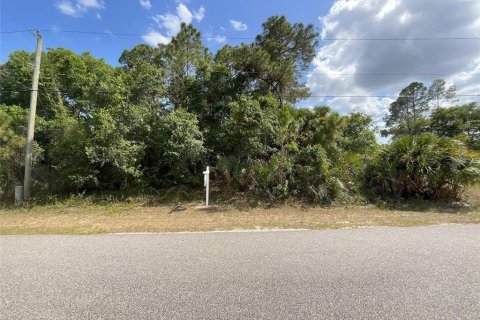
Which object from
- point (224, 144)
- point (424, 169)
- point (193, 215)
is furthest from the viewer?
Answer: point (224, 144)

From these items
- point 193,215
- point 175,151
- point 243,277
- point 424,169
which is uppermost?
point 175,151

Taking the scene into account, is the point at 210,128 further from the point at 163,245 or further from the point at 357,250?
the point at 357,250

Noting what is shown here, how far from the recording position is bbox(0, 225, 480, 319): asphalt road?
2.74 meters

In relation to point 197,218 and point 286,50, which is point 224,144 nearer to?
Answer: point 197,218

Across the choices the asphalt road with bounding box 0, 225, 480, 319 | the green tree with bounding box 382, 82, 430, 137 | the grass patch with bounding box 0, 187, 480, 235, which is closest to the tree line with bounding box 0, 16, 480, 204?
the grass patch with bounding box 0, 187, 480, 235

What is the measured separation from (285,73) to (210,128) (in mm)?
5073

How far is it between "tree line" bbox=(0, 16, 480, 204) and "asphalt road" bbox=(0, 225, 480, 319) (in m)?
5.08

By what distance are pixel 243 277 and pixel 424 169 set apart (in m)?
9.21

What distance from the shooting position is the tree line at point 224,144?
10227mm

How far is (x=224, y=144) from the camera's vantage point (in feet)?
39.4

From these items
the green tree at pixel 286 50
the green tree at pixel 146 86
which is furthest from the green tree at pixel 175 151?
the green tree at pixel 286 50

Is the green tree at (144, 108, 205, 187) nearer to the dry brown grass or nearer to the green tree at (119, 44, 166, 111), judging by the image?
the green tree at (119, 44, 166, 111)

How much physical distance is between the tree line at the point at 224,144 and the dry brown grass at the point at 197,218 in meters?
1.33

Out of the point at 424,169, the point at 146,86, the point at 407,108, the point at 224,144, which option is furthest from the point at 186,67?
the point at 407,108
